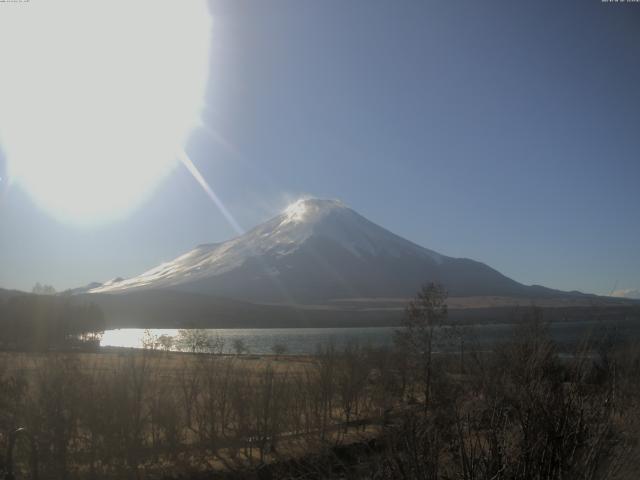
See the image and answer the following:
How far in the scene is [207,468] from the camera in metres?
12.8

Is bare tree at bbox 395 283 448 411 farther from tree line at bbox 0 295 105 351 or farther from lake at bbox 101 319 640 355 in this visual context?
tree line at bbox 0 295 105 351

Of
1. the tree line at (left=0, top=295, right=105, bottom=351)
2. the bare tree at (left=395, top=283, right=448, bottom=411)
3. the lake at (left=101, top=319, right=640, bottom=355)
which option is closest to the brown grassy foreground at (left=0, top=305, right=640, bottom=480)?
the bare tree at (left=395, top=283, right=448, bottom=411)

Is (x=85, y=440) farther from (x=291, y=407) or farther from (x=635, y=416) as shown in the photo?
(x=635, y=416)

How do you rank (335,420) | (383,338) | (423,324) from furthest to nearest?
1. (383,338)
2. (423,324)
3. (335,420)

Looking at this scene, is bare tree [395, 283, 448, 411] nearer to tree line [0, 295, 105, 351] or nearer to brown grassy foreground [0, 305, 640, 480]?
brown grassy foreground [0, 305, 640, 480]

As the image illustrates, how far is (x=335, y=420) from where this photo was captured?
1911cm

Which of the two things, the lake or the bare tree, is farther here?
the bare tree

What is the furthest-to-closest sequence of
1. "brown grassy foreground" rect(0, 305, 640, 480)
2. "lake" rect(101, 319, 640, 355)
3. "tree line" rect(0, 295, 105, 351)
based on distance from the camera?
"tree line" rect(0, 295, 105, 351), "lake" rect(101, 319, 640, 355), "brown grassy foreground" rect(0, 305, 640, 480)

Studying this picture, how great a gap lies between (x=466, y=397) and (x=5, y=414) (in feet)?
29.5

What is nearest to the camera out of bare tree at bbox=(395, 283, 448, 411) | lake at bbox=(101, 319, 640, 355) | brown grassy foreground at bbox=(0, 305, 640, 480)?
brown grassy foreground at bbox=(0, 305, 640, 480)

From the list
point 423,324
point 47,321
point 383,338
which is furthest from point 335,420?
point 383,338

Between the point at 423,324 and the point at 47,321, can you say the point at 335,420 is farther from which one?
the point at 47,321

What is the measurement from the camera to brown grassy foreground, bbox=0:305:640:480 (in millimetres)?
3732

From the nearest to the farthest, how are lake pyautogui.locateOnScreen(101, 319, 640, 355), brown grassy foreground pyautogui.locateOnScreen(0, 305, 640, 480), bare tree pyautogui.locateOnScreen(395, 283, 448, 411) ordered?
1. brown grassy foreground pyautogui.locateOnScreen(0, 305, 640, 480)
2. lake pyautogui.locateOnScreen(101, 319, 640, 355)
3. bare tree pyautogui.locateOnScreen(395, 283, 448, 411)
